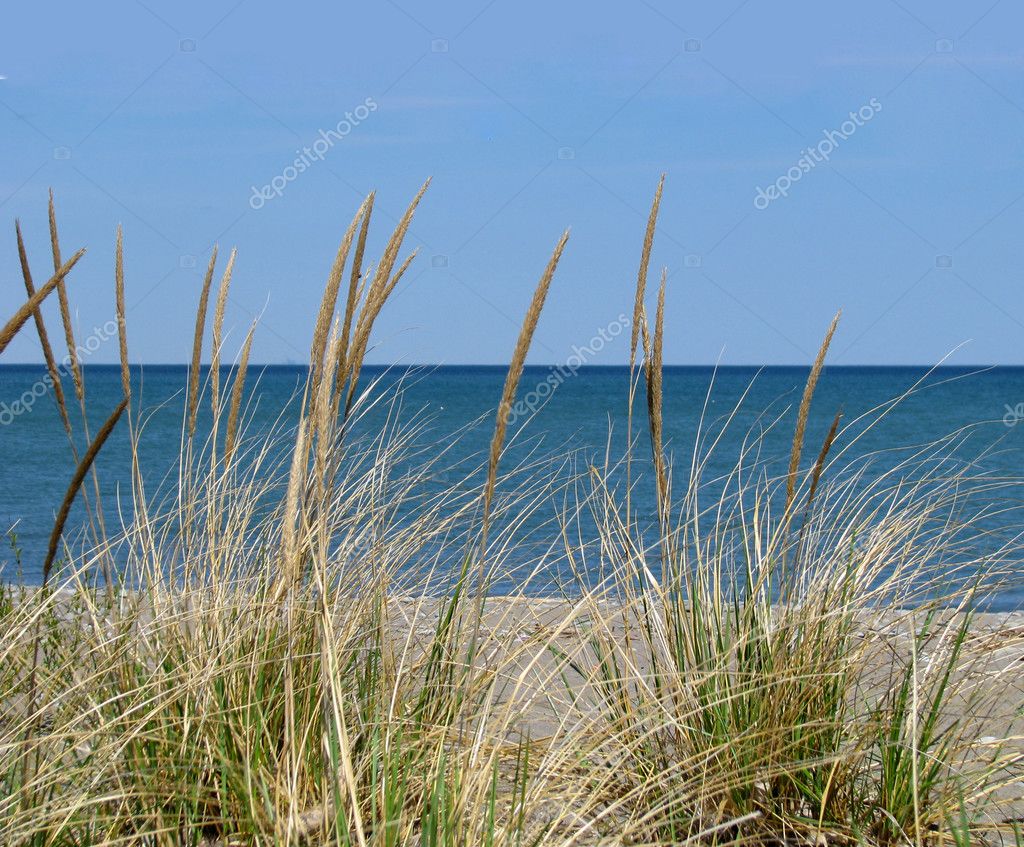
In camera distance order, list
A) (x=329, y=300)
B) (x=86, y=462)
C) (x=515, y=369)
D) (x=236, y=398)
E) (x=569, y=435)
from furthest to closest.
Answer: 1. (x=569, y=435)
2. (x=236, y=398)
3. (x=329, y=300)
4. (x=86, y=462)
5. (x=515, y=369)

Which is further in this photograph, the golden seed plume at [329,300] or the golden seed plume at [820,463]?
the golden seed plume at [820,463]

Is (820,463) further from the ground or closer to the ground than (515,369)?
closer to the ground

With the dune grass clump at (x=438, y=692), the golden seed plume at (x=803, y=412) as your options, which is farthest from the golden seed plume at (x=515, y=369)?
the golden seed plume at (x=803, y=412)

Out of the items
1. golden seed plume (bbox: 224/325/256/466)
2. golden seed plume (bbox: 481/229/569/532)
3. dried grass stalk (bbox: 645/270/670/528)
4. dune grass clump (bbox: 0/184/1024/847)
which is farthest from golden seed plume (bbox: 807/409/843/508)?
golden seed plume (bbox: 224/325/256/466)

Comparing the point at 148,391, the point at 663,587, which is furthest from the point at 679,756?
the point at 148,391

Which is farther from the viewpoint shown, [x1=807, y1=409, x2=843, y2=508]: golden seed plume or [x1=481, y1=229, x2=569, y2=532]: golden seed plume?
[x1=807, y1=409, x2=843, y2=508]: golden seed plume

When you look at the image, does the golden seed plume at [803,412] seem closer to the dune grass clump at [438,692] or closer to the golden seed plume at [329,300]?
the dune grass clump at [438,692]

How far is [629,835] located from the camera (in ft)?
6.01

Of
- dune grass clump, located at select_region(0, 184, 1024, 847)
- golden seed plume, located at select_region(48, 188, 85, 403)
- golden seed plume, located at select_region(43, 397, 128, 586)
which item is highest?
golden seed plume, located at select_region(48, 188, 85, 403)

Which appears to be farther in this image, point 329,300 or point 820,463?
point 820,463

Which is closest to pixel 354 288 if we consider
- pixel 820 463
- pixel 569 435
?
pixel 820 463

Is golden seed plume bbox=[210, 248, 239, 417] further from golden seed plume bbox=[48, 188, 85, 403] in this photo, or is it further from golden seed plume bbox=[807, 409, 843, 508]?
golden seed plume bbox=[807, 409, 843, 508]

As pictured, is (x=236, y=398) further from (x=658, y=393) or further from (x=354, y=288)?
(x=658, y=393)

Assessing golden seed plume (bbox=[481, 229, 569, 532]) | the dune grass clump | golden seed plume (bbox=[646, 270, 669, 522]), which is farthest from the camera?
golden seed plume (bbox=[646, 270, 669, 522])
